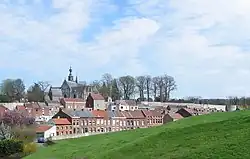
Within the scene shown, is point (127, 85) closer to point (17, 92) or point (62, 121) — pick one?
point (17, 92)

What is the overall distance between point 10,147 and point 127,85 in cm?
10611

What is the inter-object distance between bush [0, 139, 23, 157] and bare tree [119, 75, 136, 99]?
101480 millimetres

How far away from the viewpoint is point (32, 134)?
54.6 metres

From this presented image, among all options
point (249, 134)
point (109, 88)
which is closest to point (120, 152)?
point (249, 134)

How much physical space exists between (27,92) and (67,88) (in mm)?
14359

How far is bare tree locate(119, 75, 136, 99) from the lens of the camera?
146 meters

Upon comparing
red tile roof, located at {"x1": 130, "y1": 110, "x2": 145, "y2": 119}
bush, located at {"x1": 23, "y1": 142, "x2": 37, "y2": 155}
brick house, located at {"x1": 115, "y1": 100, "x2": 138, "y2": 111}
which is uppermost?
brick house, located at {"x1": 115, "y1": 100, "x2": 138, "y2": 111}

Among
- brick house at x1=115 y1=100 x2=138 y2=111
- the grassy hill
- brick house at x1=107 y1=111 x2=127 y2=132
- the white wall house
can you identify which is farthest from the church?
the grassy hill

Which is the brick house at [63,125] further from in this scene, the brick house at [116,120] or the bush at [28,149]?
the bush at [28,149]

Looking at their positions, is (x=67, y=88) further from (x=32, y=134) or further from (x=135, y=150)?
(x=135, y=150)

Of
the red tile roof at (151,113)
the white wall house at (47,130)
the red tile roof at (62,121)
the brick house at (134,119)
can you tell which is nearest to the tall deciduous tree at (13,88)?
the brick house at (134,119)

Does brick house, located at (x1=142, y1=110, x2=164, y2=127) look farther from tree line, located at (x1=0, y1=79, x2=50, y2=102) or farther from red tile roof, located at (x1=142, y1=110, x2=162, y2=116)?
tree line, located at (x1=0, y1=79, x2=50, y2=102)

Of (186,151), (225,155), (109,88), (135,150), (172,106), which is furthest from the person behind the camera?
(109,88)

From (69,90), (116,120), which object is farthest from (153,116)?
(69,90)
